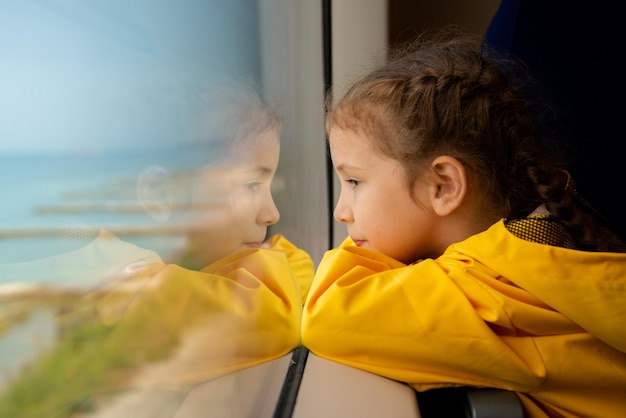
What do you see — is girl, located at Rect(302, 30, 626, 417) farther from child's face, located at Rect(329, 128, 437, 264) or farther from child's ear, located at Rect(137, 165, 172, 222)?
child's ear, located at Rect(137, 165, 172, 222)

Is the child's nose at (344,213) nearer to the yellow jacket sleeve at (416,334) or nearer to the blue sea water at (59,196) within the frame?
the yellow jacket sleeve at (416,334)

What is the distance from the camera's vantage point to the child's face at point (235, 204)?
1.86 feet

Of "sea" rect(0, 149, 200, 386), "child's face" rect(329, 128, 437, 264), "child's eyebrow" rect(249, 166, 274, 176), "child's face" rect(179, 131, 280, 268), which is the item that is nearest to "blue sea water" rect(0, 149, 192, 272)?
"sea" rect(0, 149, 200, 386)

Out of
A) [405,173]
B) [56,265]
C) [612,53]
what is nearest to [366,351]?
[405,173]

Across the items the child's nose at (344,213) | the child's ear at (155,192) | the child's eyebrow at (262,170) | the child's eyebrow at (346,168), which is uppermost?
the child's ear at (155,192)

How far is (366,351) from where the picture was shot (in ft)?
2.43

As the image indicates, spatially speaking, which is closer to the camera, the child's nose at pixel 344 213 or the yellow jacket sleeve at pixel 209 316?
the yellow jacket sleeve at pixel 209 316

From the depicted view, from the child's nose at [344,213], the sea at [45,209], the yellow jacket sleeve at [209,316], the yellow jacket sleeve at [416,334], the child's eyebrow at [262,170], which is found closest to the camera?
the sea at [45,209]

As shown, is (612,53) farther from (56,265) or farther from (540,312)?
(56,265)

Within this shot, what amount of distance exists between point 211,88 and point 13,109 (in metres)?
0.38

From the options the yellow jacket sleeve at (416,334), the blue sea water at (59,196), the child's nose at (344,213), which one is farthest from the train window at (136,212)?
the child's nose at (344,213)

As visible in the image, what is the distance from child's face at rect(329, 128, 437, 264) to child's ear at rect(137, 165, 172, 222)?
0.57 meters

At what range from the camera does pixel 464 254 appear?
82cm

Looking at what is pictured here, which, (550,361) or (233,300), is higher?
(233,300)
